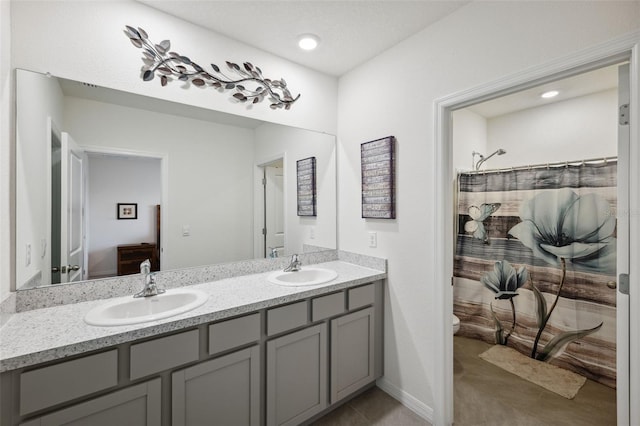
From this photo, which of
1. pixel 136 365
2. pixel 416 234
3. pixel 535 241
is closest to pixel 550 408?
pixel 535 241

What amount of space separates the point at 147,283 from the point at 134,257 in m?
0.19

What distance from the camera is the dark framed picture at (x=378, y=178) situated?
2.00m

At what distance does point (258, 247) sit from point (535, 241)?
7.87ft

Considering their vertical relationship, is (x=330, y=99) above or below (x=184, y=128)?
above

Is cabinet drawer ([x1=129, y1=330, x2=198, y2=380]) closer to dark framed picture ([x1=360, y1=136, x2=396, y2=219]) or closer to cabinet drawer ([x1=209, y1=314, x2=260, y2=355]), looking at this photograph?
cabinet drawer ([x1=209, y1=314, x2=260, y2=355])

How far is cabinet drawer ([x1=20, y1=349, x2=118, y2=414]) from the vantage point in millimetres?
957

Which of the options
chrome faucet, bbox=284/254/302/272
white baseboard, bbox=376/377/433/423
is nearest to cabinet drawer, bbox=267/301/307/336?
chrome faucet, bbox=284/254/302/272

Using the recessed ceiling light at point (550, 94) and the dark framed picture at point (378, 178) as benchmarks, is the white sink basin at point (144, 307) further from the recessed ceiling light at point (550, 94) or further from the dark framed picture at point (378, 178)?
the recessed ceiling light at point (550, 94)

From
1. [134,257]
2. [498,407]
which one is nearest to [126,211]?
[134,257]

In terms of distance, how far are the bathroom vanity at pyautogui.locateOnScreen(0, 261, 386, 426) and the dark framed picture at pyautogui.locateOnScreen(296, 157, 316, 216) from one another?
628 millimetres

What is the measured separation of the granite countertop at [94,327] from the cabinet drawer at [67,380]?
54 mm

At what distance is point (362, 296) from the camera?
196cm

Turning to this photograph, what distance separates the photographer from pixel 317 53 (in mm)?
2084

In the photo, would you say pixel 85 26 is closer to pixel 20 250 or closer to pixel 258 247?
pixel 20 250
